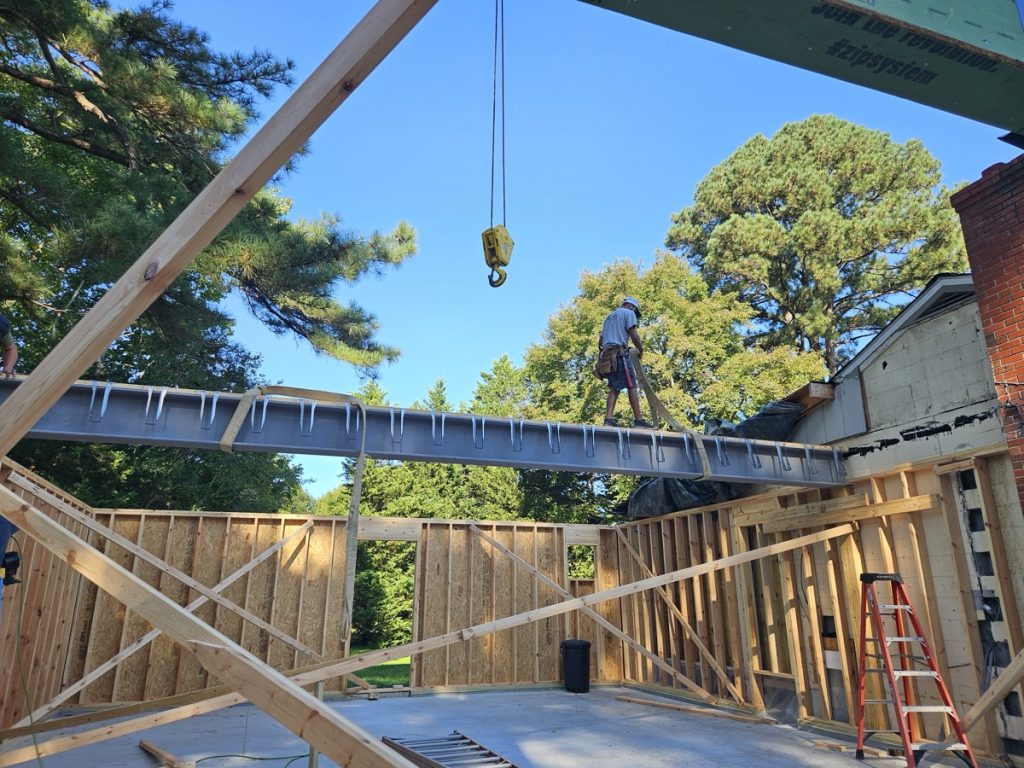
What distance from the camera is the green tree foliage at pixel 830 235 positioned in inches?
909

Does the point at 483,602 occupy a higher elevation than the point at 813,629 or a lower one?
higher

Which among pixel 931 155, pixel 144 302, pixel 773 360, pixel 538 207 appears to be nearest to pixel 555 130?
pixel 538 207

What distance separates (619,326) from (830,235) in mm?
18197

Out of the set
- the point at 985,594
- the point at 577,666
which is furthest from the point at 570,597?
the point at 985,594

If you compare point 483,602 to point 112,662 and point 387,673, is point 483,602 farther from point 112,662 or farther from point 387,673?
point 387,673

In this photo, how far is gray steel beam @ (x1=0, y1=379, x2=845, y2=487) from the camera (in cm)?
582

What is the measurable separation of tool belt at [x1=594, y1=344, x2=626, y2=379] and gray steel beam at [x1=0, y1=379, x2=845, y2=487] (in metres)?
1.29

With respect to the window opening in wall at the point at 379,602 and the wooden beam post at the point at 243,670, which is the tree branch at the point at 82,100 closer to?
the wooden beam post at the point at 243,670

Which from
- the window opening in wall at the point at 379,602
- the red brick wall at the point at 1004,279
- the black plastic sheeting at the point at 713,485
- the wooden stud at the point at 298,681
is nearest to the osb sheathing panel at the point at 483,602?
the black plastic sheeting at the point at 713,485

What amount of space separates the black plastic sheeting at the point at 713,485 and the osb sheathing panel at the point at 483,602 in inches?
87.3

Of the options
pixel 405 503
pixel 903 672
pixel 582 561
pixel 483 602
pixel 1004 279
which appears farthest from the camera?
pixel 405 503

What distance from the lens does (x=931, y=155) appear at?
2400cm

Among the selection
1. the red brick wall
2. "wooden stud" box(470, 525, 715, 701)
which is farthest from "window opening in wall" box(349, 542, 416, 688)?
the red brick wall

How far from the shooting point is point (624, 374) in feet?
28.3
